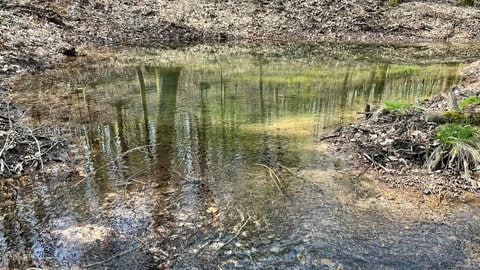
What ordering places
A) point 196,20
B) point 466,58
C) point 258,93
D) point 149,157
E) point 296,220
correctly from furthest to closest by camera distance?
point 196,20 → point 466,58 → point 258,93 → point 149,157 → point 296,220

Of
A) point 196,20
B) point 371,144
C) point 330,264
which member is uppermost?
point 196,20

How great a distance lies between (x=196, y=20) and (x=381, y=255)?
57.0 feet

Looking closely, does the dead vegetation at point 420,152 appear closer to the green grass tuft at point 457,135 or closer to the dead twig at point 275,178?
the green grass tuft at point 457,135

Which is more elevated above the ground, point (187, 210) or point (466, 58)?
point (466, 58)

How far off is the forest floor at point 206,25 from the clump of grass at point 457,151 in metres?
6.71

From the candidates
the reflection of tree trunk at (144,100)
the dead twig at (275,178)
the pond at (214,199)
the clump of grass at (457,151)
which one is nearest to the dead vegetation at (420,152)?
the clump of grass at (457,151)

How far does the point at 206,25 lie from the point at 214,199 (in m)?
15.5

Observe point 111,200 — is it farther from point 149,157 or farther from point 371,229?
point 371,229

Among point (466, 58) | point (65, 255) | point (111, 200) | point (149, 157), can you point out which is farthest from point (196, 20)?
point (65, 255)

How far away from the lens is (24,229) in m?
4.79

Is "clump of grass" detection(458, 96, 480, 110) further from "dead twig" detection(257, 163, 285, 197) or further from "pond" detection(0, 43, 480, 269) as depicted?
"dead twig" detection(257, 163, 285, 197)

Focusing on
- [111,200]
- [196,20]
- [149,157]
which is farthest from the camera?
[196,20]

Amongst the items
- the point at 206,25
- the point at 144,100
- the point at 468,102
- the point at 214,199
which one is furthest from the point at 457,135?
the point at 206,25

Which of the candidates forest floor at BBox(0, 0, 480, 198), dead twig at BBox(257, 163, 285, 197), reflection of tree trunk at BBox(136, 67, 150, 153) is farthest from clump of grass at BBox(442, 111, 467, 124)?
forest floor at BBox(0, 0, 480, 198)
